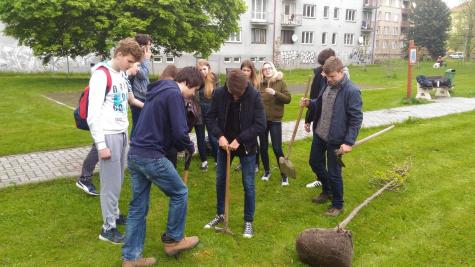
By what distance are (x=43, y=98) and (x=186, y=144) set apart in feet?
46.5

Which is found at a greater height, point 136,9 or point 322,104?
point 136,9

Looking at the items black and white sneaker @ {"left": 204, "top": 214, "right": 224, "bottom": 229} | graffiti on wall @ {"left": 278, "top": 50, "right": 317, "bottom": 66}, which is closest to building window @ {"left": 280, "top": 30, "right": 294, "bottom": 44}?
graffiti on wall @ {"left": 278, "top": 50, "right": 317, "bottom": 66}

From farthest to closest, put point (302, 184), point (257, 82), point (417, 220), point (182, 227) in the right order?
1. point (302, 184)
2. point (257, 82)
3. point (417, 220)
4. point (182, 227)

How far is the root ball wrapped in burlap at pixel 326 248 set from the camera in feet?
12.8

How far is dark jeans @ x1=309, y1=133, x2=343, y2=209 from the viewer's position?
509 cm

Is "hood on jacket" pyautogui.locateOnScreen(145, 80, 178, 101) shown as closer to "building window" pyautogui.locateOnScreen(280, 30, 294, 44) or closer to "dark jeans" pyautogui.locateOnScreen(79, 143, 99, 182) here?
"dark jeans" pyautogui.locateOnScreen(79, 143, 99, 182)

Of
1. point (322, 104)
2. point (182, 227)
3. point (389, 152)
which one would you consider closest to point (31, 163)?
point (182, 227)

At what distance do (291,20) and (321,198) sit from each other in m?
39.4

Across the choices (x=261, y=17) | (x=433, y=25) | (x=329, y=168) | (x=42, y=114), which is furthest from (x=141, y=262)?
(x=433, y=25)

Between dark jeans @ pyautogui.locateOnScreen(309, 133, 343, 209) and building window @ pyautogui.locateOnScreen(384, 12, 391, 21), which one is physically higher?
building window @ pyautogui.locateOnScreen(384, 12, 391, 21)

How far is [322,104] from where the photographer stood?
5297mm

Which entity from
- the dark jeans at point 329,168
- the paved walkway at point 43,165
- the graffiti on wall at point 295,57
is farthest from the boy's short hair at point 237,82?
the graffiti on wall at point 295,57

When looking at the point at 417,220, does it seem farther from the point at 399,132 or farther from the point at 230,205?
the point at 399,132

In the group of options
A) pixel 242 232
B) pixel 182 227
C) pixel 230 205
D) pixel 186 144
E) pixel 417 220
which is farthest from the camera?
pixel 230 205
